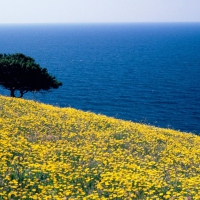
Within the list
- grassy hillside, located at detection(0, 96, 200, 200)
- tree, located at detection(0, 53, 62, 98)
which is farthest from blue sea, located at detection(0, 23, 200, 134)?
grassy hillside, located at detection(0, 96, 200, 200)

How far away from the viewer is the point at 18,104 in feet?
69.5

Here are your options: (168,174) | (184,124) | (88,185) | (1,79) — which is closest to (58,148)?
(88,185)

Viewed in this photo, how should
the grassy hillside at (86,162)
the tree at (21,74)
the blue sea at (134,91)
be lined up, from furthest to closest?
the blue sea at (134,91)
the tree at (21,74)
the grassy hillside at (86,162)

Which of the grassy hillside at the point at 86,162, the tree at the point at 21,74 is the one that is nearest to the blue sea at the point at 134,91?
the tree at the point at 21,74

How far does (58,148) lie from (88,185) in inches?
115

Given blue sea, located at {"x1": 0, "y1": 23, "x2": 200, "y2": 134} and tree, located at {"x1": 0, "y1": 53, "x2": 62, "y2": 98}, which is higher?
→ tree, located at {"x1": 0, "y1": 53, "x2": 62, "y2": 98}

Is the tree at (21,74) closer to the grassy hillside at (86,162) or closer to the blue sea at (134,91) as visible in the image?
the blue sea at (134,91)

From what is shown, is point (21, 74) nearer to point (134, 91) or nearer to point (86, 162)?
point (86, 162)

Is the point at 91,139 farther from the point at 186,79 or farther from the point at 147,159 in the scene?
the point at 186,79

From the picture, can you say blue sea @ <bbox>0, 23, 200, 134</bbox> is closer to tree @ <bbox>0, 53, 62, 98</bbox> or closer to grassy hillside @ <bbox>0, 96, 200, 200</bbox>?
tree @ <bbox>0, 53, 62, 98</bbox>

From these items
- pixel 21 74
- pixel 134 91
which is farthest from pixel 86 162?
pixel 134 91

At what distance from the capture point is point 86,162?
12383 mm

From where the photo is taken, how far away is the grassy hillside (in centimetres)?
993

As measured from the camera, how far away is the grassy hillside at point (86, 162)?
9930 millimetres
